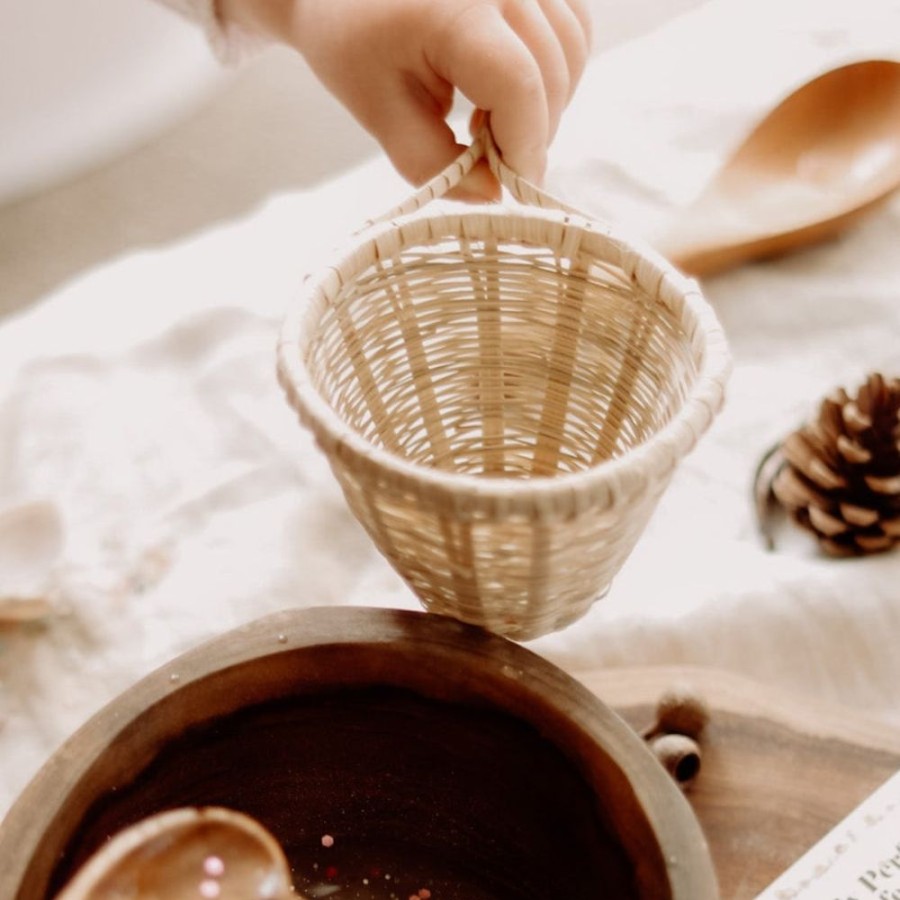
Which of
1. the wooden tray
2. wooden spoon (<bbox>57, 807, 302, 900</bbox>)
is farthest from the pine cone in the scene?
wooden spoon (<bbox>57, 807, 302, 900</bbox>)

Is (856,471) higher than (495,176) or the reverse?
the reverse

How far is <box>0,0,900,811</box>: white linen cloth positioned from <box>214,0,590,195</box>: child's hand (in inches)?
7.3

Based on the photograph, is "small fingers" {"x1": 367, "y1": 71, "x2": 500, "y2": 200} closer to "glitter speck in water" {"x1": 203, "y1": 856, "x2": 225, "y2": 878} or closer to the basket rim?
the basket rim

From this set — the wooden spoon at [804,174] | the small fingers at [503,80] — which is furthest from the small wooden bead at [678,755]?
the wooden spoon at [804,174]

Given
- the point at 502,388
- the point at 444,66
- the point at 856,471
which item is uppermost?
the point at 444,66

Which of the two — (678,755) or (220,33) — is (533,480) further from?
(220,33)

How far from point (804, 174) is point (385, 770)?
1.70 ft

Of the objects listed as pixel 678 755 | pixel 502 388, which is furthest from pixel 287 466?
pixel 678 755

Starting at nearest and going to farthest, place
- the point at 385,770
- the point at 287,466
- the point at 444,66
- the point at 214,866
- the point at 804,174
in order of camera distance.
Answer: the point at 214,866
the point at 385,770
the point at 444,66
the point at 287,466
the point at 804,174

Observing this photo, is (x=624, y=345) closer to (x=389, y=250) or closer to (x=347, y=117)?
(x=389, y=250)

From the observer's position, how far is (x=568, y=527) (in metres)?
0.33

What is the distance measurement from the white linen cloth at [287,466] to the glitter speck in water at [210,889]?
253 mm

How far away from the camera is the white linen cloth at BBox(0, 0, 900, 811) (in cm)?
53

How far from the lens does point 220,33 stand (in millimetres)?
748
